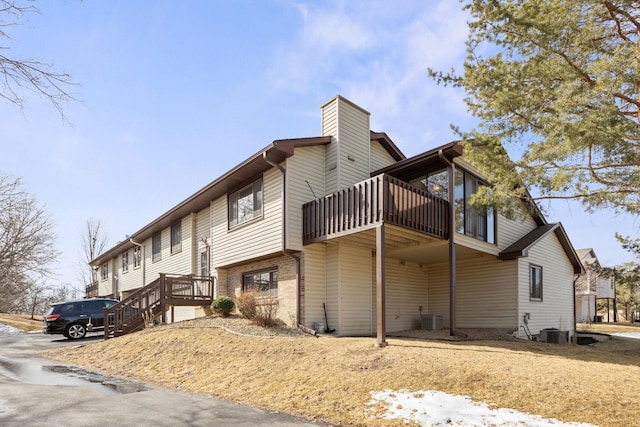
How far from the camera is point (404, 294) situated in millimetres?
16625

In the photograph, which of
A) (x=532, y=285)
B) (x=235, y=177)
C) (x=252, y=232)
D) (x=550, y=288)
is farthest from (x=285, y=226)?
(x=550, y=288)

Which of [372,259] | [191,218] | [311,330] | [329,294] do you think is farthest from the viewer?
[191,218]

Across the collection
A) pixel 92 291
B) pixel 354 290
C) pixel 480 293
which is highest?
pixel 354 290

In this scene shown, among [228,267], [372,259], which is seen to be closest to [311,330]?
[372,259]

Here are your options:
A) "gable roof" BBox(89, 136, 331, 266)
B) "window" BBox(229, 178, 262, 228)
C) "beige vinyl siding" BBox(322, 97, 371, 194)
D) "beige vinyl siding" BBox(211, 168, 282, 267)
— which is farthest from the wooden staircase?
"beige vinyl siding" BBox(322, 97, 371, 194)

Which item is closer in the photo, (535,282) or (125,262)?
(535,282)

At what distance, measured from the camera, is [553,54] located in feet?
30.3

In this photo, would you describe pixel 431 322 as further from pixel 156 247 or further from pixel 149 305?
Result: pixel 156 247

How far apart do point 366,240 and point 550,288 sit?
10298 mm

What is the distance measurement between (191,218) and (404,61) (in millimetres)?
12780

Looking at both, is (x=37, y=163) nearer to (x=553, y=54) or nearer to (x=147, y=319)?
(x=147, y=319)

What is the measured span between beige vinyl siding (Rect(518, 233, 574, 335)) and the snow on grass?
34.5 feet

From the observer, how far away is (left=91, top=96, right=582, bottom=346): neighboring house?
41.2ft

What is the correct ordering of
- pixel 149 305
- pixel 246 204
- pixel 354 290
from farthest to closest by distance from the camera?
pixel 149 305 < pixel 246 204 < pixel 354 290
